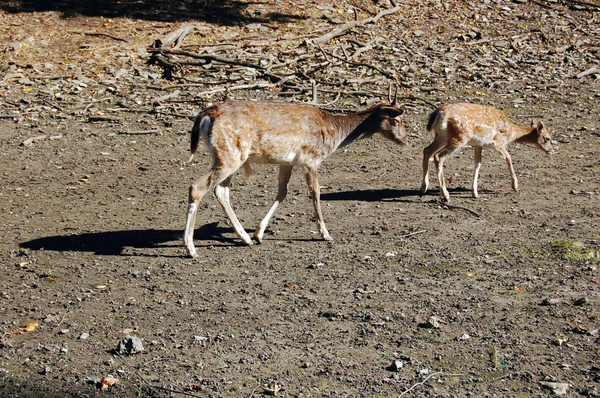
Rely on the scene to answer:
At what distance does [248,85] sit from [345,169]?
3435mm

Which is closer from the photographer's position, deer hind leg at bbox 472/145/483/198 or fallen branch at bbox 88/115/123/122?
deer hind leg at bbox 472/145/483/198

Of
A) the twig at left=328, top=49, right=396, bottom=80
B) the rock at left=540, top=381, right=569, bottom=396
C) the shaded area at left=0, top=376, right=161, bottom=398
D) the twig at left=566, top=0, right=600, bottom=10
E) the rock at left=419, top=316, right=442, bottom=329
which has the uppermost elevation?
the twig at left=566, top=0, right=600, bottom=10

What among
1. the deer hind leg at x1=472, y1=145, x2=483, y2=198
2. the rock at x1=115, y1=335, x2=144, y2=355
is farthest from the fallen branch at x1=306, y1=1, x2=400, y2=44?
the rock at x1=115, y1=335, x2=144, y2=355

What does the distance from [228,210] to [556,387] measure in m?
4.29

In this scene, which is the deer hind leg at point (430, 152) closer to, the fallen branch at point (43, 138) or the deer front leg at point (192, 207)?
the deer front leg at point (192, 207)

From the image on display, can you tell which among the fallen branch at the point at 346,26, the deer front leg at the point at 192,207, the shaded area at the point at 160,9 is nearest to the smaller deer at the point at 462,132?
the deer front leg at the point at 192,207

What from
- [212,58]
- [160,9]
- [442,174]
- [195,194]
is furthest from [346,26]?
[195,194]

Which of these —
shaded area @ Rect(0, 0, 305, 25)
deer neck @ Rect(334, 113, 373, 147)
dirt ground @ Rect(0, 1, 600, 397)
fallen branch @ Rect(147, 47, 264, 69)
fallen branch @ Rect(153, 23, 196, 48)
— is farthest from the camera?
shaded area @ Rect(0, 0, 305, 25)

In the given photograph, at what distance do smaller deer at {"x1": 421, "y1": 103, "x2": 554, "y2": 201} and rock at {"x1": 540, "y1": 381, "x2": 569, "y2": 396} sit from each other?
481 cm

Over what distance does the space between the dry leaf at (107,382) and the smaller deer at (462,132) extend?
18.5 feet

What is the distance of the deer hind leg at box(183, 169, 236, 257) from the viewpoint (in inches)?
347

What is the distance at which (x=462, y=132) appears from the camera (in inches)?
433

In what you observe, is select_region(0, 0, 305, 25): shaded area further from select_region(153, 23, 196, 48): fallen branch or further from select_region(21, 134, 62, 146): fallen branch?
select_region(21, 134, 62, 146): fallen branch

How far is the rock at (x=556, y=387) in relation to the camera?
602 centimetres
